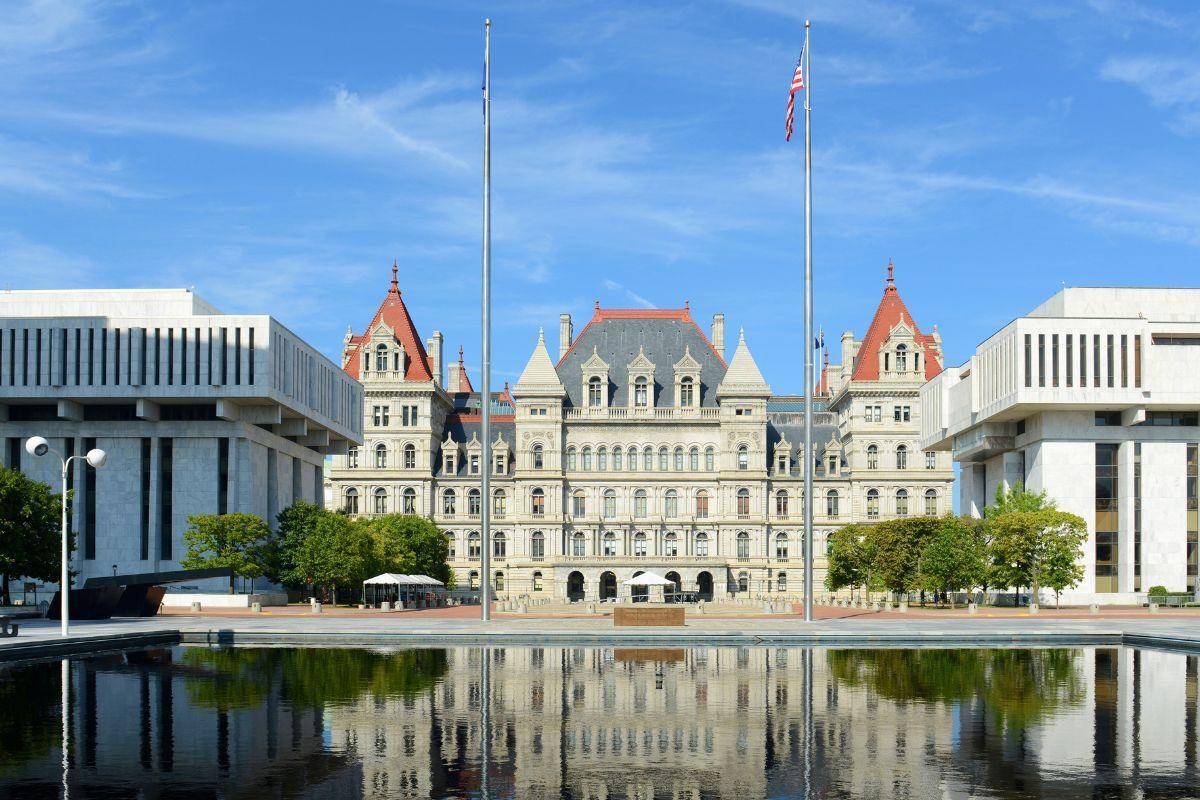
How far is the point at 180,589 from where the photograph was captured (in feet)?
284

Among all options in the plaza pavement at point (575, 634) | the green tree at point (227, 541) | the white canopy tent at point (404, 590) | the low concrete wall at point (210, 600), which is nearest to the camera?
the plaza pavement at point (575, 634)

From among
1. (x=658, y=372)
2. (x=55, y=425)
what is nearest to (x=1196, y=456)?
(x=658, y=372)

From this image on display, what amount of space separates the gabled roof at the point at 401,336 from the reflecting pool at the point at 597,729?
91.2 meters

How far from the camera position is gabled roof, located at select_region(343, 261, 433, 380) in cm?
13075

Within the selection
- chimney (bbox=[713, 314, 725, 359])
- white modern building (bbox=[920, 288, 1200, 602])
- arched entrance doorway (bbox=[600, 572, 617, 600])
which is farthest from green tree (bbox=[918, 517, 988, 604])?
chimney (bbox=[713, 314, 725, 359])

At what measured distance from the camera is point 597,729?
25578 millimetres

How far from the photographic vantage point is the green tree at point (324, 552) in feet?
278

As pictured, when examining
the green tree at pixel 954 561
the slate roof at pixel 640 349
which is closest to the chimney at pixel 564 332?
the slate roof at pixel 640 349

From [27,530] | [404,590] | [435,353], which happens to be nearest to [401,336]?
[435,353]

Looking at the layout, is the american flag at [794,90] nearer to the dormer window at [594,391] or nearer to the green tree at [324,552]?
the green tree at [324,552]

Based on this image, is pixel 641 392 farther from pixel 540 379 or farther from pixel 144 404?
pixel 144 404

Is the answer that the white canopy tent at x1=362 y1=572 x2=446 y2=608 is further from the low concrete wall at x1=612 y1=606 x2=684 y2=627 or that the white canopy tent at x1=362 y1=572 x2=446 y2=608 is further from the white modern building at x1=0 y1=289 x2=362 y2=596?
the low concrete wall at x1=612 y1=606 x2=684 y2=627

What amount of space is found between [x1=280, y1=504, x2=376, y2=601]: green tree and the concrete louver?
37115 mm

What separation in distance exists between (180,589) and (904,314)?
241 ft
